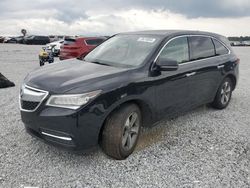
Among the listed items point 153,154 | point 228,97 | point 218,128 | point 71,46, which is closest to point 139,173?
point 153,154

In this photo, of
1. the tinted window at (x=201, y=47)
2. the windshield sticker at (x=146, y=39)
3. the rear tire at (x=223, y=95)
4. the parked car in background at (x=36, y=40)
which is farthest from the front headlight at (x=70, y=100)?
the parked car in background at (x=36, y=40)

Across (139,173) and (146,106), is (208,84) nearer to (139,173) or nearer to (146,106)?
(146,106)

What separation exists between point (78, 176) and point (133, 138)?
0.96 meters

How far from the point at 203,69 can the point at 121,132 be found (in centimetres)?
240

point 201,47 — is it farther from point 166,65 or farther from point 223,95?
point 166,65

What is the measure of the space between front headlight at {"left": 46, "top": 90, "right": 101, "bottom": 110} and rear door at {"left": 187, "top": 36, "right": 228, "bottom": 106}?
84.9 inches

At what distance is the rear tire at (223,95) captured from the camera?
6082 millimetres

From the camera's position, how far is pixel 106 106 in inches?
137

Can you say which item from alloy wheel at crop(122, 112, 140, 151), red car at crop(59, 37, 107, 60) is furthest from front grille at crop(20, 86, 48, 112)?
red car at crop(59, 37, 107, 60)

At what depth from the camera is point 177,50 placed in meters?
4.82

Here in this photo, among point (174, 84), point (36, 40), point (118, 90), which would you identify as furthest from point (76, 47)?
point (36, 40)

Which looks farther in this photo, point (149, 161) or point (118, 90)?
point (149, 161)

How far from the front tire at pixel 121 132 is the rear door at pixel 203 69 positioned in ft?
4.89

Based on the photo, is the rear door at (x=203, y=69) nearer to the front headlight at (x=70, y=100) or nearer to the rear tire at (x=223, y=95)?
the rear tire at (x=223, y=95)
